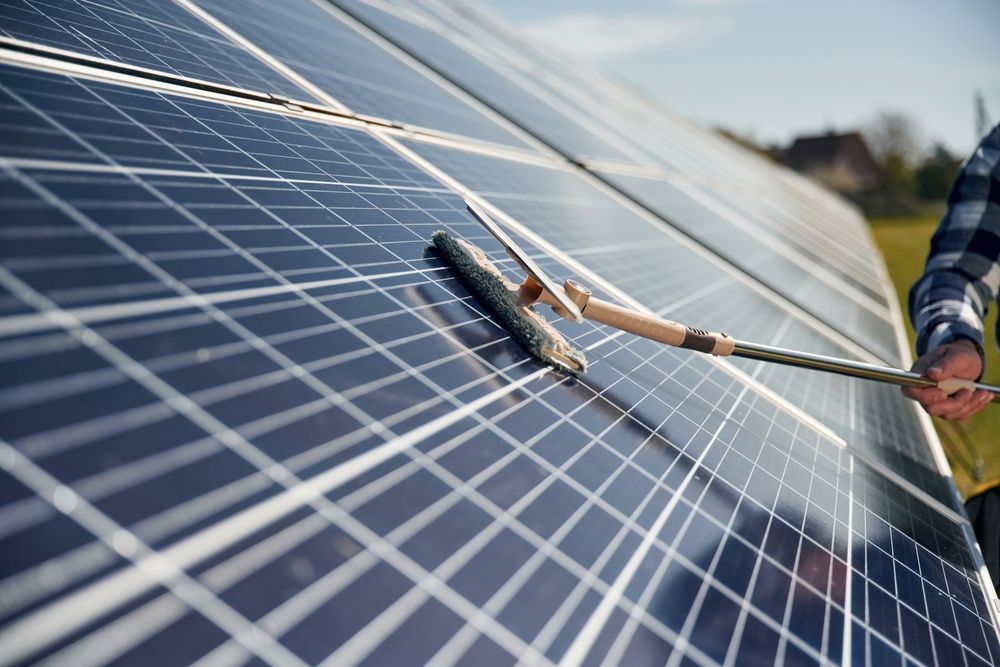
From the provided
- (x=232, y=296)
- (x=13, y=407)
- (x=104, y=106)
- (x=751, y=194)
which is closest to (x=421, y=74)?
(x=104, y=106)

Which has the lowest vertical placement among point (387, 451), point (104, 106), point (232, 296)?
point (387, 451)

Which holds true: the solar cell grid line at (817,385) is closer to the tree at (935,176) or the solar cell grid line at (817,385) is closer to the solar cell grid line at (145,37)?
the solar cell grid line at (145,37)

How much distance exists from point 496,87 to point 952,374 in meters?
5.71

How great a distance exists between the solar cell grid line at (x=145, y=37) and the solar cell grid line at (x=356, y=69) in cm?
41

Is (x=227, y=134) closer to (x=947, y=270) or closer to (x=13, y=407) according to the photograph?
(x=13, y=407)

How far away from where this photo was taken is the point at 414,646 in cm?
104

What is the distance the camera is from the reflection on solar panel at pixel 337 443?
94 centimetres

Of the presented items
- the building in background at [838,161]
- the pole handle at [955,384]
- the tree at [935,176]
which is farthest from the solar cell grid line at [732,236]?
the building in background at [838,161]

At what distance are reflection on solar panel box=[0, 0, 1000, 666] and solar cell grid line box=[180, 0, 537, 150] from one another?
57cm

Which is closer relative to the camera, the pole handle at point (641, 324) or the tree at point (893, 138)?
the pole handle at point (641, 324)

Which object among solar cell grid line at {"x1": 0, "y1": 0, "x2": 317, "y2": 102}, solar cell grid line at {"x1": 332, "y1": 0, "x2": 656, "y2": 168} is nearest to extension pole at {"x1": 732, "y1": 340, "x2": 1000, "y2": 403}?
solar cell grid line at {"x1": 0, "y1": 0, "x2": 317, "y2": 102}

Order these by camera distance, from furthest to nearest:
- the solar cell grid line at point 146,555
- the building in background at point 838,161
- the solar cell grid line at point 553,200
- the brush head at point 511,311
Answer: the building in background at point 838,161 → the solar cell grid line at point 553,200 → the brush head at point 511,311 → the solar cell grid line at point 146,555

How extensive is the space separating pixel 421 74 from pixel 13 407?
5458 millimetres

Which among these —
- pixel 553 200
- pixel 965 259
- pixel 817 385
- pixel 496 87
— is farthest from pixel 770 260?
pixel 553 200
